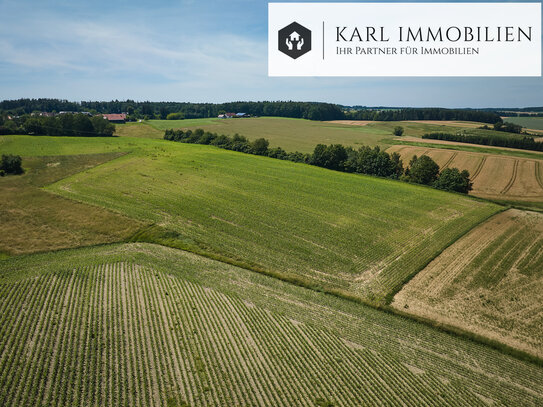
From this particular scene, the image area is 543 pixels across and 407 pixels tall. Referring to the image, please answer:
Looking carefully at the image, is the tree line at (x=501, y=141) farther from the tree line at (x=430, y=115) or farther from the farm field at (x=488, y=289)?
the tree line at (x=430, y=115)

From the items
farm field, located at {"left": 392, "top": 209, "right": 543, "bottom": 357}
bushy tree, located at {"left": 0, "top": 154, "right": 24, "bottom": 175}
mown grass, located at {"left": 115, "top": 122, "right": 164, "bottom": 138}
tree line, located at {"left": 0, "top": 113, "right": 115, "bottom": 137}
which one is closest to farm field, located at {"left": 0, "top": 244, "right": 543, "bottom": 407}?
farm field, located at {"left": 392, "top": 209, "right": 543, "bottom": 357}

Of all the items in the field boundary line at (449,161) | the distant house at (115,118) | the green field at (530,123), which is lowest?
the field boundary line at (449,161)

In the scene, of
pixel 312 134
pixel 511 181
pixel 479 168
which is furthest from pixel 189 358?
pixel 312 134

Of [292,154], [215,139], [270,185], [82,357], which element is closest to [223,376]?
[82,357]

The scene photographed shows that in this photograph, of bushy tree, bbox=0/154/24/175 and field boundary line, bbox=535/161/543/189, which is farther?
bushy tree, bbox=0/154/24/175

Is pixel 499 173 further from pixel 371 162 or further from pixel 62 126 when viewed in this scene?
pixel 62 126

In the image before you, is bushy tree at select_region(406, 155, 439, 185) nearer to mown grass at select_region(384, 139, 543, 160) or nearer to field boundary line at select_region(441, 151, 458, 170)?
field boundary line at select_region(441, 151, 458, 170)

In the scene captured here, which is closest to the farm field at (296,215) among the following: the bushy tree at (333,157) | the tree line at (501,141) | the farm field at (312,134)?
the bushy tree at (333,157)
